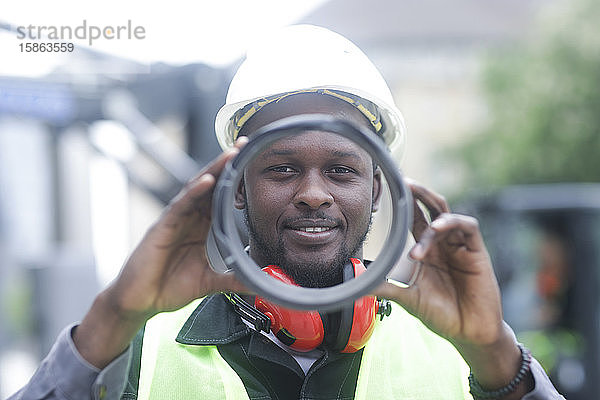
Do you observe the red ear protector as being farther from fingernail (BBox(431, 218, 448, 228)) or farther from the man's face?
fingernail (BBox(431, 218, 448, 228))

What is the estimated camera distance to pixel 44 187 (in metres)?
16.2

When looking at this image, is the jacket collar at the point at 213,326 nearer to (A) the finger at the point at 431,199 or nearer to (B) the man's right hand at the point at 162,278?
(B) the man's right hand at the point at 162,278

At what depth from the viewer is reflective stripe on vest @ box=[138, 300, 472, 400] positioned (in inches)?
75.5

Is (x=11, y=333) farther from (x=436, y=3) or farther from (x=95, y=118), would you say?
(x=436, y=3)

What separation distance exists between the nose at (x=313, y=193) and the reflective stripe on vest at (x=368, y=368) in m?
0.50

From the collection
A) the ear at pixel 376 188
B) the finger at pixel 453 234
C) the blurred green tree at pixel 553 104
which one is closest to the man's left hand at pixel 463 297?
the finger at pixel 453 234

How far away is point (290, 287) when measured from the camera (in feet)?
5.18

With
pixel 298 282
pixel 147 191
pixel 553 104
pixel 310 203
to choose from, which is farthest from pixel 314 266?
pixel 553 104

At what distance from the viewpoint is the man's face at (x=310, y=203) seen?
6.17 feet

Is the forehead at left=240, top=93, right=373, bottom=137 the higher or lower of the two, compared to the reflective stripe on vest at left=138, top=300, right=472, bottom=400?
higher

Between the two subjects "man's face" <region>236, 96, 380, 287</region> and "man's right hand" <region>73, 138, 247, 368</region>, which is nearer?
"man's right hand" <region>73, 138, 247, 368</region>

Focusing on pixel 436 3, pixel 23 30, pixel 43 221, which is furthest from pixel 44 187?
pixel 436 3

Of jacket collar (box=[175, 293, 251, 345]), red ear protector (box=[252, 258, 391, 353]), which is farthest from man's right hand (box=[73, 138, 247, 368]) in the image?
jacket collar (box=[175, 293, 251, 345])

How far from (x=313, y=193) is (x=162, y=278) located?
17.9 inches
